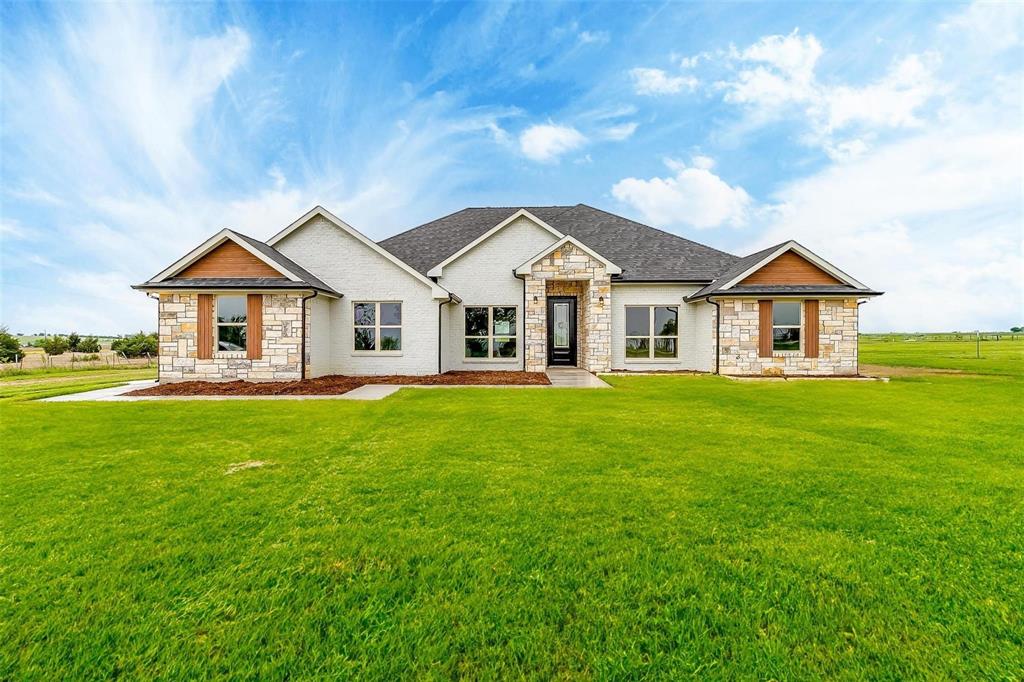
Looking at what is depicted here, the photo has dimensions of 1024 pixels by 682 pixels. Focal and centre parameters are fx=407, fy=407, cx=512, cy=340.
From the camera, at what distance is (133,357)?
83.9 feet

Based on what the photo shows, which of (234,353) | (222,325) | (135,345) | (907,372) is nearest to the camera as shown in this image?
(234,353)

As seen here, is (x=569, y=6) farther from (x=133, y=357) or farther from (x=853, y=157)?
(x=133, y=357)

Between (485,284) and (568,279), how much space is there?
329cm

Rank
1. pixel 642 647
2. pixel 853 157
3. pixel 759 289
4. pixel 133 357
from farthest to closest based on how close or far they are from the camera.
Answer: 1. pixel 133 357
2. pixel 853 157
3. pixel 759 289
4. pixel 642 647

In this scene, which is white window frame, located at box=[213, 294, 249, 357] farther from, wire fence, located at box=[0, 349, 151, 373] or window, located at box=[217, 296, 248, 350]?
wire fence, located at box=[0, 349, 151, 373]

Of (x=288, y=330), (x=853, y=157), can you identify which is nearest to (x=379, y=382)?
(x=288, y=330)

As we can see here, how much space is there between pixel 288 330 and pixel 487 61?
16.0 meters

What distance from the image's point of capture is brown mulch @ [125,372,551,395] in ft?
36.6

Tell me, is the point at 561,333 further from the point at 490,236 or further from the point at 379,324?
the point at 379,324

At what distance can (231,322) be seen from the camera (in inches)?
506

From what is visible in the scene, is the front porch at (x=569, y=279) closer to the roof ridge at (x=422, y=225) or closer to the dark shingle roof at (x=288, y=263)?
the dark shingle roof at (x=288, y=263)

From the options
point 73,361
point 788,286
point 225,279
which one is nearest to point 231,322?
point 225,279

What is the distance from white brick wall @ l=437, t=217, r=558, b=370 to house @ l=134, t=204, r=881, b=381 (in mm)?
44

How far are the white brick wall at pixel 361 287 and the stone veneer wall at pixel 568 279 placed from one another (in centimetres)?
376
